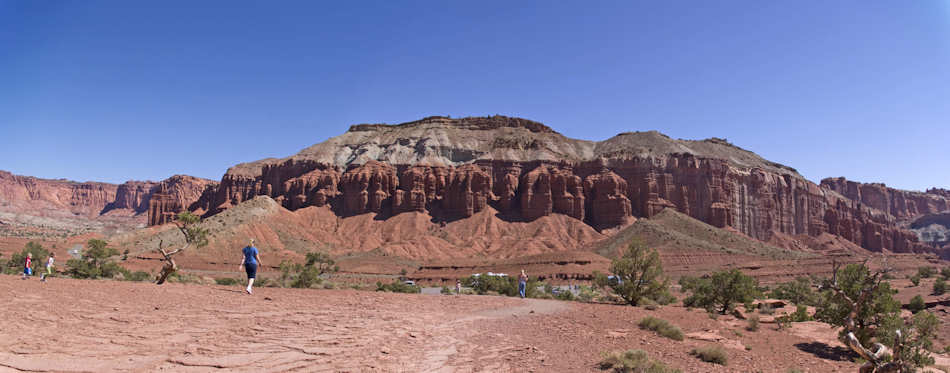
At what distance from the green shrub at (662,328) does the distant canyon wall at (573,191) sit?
83.9m

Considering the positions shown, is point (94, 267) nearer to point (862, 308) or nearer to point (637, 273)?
point (637, 273)

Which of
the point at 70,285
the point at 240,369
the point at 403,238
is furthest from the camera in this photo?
the point at 403,238

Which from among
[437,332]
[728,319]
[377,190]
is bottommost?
[728,319]

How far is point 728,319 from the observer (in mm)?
24734

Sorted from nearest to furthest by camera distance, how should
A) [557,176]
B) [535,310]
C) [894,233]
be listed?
[535,310] < [557,176] < [894,233]

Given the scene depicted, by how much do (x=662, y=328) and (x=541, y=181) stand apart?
88253 millimetres

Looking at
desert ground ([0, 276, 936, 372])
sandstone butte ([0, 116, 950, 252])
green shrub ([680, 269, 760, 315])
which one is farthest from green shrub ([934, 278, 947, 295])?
sandstone butte ([0, 116, 950, 252])

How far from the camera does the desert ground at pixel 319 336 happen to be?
8305 mm

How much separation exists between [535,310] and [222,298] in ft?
34.7

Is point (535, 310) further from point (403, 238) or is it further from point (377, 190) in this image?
point (377, 190)

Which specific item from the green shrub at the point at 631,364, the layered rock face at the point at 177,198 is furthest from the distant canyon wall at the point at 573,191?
the green shrub at the point at 631,364

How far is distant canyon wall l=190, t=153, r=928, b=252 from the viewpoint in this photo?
102000mm

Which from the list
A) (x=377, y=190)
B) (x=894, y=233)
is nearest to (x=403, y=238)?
(x=377, y=190)

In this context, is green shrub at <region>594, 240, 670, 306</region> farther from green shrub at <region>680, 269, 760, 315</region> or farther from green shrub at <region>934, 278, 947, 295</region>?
green shrub at <region>934, 278, 947, 295</region>
